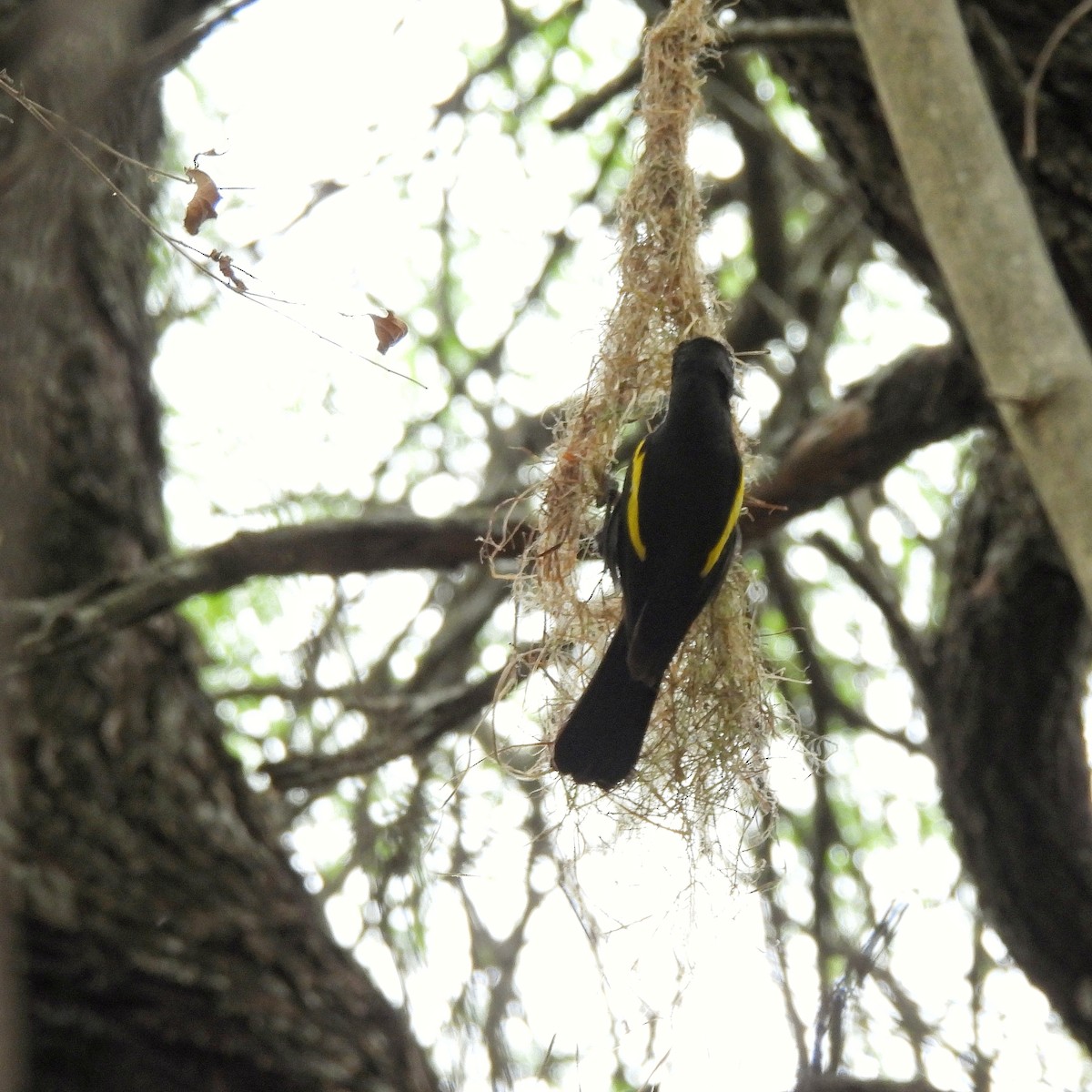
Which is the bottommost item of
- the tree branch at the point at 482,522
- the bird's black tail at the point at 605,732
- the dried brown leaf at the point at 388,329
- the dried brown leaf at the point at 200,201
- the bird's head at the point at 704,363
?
the bird's black tail at the point at 605,732

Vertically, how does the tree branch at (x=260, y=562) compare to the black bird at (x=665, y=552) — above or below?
above

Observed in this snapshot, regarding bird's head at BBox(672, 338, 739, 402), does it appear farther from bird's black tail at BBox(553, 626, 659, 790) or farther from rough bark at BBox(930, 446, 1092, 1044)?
rough bark at BBox(930, 446, 1092, 1044)

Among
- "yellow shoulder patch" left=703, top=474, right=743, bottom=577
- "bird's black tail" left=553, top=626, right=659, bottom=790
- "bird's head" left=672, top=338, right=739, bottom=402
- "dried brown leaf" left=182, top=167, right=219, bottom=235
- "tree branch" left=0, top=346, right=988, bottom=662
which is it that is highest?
"tree branch" left=0, top=346, right=988, bottom=662

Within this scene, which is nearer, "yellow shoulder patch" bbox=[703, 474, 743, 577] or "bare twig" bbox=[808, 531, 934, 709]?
"yellow shoulder patch" bbox=[703, 474, 743, 577]

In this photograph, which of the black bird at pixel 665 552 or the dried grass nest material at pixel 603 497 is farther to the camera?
the dried grass nest material at pixel 603 497

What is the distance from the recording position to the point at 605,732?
2.68 metres

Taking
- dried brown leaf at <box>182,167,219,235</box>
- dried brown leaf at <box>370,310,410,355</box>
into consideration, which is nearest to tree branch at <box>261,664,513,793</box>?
dried brown leaf at <box>370,310,410,355</box>

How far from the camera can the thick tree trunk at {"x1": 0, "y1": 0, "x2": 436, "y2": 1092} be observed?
292 centimetres

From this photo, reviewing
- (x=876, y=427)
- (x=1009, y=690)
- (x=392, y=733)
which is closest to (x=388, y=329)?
(x=392, y=733)

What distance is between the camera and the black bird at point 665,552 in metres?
2.65

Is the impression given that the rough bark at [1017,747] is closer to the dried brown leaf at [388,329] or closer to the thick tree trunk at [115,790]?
the thick tree trunk at [115,790]

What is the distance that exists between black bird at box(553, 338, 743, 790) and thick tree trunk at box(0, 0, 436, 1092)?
2.99 ft

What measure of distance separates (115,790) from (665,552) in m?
1.47

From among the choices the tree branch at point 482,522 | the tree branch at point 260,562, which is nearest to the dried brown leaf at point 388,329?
the tree branch at point 260,562
